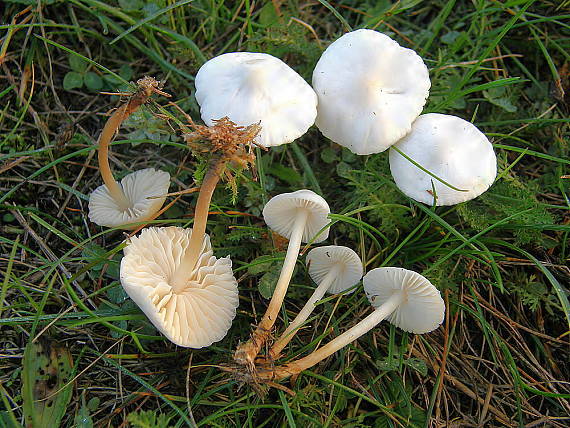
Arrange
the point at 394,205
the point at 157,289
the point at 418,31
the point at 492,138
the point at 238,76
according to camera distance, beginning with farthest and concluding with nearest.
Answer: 1. the point at 418,31
2. the point at 492,138
3. the point at 394,205
4. the point at 238,76
5. the point at 157,289

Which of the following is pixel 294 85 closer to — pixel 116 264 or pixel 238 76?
pixel 238 76

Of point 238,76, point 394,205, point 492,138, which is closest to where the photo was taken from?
point 238,76

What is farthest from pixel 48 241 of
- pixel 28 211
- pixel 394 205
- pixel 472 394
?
pixel 472 394

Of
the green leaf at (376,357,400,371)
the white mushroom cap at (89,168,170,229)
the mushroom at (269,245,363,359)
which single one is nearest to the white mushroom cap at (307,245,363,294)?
the mushroom at (269,245,363,359)

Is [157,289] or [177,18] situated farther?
[177,18]

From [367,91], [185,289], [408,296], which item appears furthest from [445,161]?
[185,289]

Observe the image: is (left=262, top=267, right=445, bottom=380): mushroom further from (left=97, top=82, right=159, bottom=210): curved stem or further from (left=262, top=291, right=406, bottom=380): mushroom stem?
(left=97, top=82, right=159, bottom=210): curved stem

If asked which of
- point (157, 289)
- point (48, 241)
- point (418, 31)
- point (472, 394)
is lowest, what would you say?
point (472, 394)

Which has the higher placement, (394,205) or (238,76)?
(238,76)
